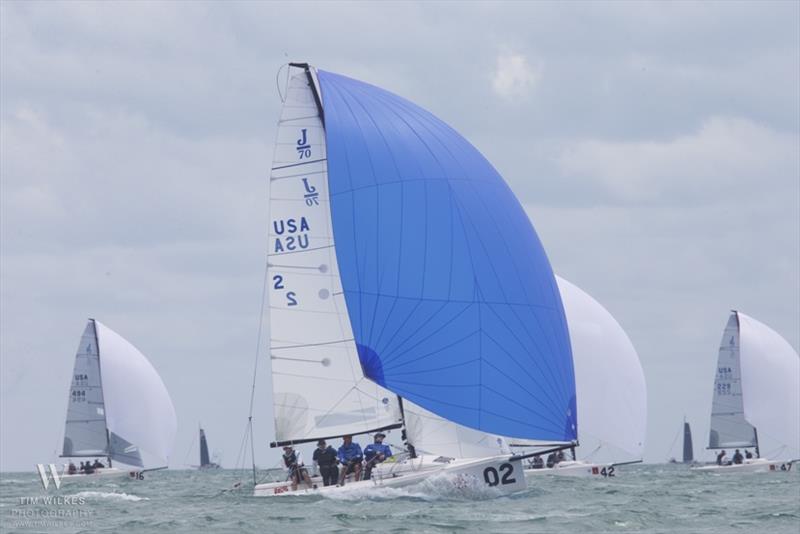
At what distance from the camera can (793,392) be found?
60219mm

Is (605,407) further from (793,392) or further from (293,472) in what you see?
(293,472)

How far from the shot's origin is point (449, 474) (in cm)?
2848

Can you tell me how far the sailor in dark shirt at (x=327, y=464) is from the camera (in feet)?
97.4

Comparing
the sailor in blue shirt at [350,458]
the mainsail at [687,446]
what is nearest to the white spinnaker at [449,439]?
the sailor in blue shirt at [350,458]

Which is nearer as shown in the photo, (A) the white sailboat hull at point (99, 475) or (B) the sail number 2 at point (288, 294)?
(B) the sail number 2 at point (288, 294)

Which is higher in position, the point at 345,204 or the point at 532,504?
the point at 345,204

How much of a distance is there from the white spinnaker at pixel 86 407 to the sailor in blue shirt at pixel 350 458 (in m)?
34.6

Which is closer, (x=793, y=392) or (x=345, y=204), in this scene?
(x=345, y=204)

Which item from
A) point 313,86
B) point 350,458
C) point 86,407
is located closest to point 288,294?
point 350,458

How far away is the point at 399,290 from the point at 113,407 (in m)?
38.0

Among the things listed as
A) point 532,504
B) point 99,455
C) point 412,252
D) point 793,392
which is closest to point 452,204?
point 412,252

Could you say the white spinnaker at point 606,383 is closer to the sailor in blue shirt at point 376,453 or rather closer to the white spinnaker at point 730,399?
the white spinnaker at point 730,399

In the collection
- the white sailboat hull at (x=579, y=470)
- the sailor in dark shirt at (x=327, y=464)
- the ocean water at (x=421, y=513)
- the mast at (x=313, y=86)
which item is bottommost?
the ocean water at (x=421, y=513)

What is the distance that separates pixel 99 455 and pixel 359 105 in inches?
1452
